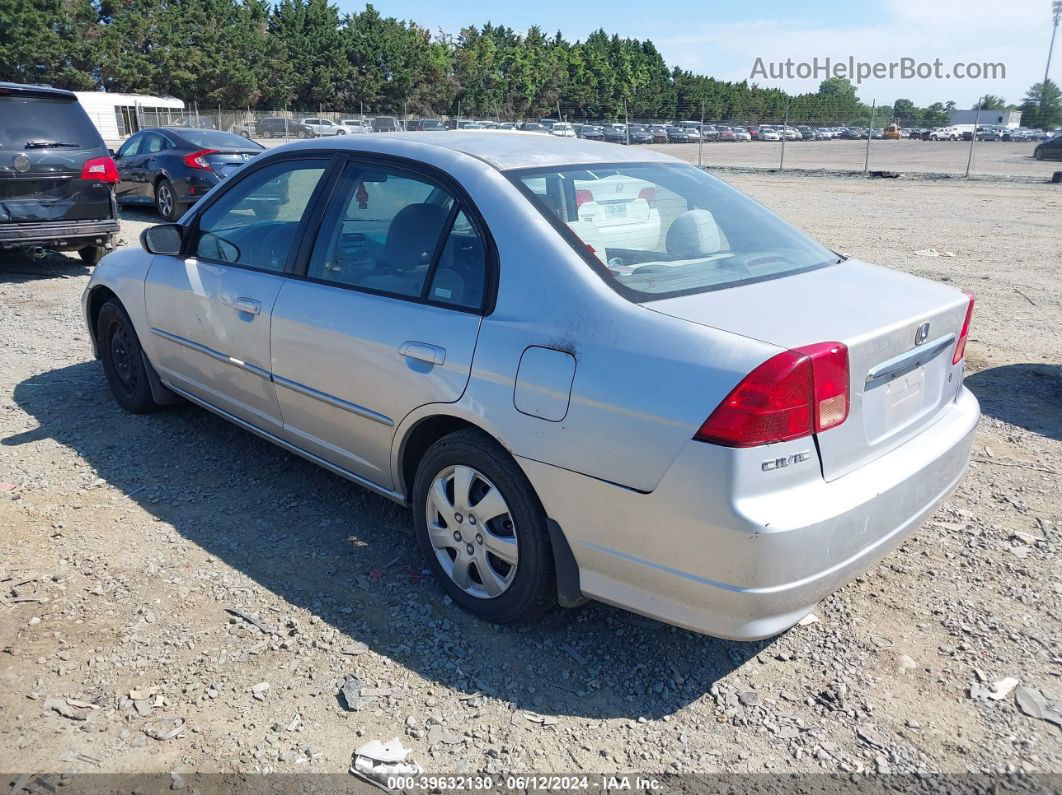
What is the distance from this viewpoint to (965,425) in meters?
3.14

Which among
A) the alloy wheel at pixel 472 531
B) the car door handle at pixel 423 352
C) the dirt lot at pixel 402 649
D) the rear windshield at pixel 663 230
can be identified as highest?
the rear windshield at pixel 663 230

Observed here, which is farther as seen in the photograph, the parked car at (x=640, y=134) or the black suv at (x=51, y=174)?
the parked car at (x=640, y=134)

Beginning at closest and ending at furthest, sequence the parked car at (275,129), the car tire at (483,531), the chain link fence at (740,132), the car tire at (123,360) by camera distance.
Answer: the car tire at (483,531) < the car tire at (123,360) < the chain link fence at (740,132) < the parked car at (275,129)

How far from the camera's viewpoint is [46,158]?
333 inches

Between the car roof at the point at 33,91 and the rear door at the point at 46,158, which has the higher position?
the car roof at the point at 33,91

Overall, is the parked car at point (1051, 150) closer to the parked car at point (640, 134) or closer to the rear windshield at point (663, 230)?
the parked car at point (640, 134)

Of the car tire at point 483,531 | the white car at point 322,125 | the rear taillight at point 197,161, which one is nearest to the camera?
the car tire at point 483,531

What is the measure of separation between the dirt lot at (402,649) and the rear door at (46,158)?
15.9 ft

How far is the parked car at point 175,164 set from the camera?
41.4 feet

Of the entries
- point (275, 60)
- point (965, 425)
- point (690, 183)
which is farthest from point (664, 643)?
point (275, 60)

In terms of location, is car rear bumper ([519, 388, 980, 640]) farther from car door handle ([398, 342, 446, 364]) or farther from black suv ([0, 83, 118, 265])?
black suv ([0, 83, 118, 265])

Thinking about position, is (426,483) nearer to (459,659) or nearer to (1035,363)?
(459,659)

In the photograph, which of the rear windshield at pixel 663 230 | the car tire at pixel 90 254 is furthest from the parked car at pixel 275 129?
the rear windshield at pixel 663 230

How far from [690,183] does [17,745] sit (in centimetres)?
321
